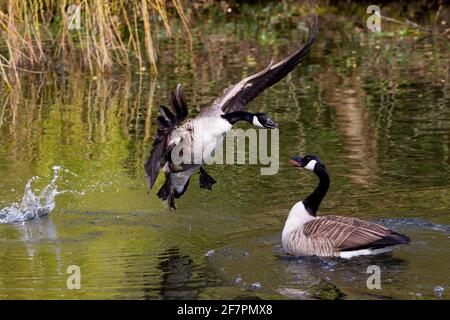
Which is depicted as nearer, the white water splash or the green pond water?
the green pond water

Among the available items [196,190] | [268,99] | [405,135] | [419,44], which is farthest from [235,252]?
[419,44]

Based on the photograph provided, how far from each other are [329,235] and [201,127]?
1.99 metres

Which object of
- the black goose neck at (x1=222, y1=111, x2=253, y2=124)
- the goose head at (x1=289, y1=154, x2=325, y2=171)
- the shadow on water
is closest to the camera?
the shadow on water

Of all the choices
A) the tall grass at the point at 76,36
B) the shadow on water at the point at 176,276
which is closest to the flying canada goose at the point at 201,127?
the shadow on water at the point at 176,276

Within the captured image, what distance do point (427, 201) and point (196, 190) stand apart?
2.50 m

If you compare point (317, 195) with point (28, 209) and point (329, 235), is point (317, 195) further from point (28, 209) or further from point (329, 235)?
point (28, 209)

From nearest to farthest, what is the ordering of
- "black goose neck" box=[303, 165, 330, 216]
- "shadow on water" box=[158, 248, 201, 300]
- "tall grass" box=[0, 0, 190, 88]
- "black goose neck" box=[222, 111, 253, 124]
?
"shadow on water" box=[158, 248, 201, 300] < "black goose neck" box=[303, 165, 330, 216] < "black goose neck" box=[222, 111, 253, 124] < "tall grass" box=[0, 0, 190, 88]

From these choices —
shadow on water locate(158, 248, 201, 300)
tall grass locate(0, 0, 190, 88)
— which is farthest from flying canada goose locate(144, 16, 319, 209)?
tall grass locate(0, 0, 190, 88)

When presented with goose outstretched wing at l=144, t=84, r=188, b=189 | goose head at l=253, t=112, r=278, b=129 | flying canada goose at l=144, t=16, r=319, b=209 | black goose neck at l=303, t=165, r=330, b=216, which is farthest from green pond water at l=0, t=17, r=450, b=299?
goose head at l=253, t=112, r=278, b=129

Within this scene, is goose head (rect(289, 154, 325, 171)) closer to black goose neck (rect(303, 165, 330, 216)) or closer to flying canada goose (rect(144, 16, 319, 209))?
black goose neck (rect(303, 165, 330, 216))

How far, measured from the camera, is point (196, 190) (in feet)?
37.8

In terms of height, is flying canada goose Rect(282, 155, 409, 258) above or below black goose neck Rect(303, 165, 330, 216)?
below

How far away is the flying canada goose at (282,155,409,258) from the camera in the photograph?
8.72 m

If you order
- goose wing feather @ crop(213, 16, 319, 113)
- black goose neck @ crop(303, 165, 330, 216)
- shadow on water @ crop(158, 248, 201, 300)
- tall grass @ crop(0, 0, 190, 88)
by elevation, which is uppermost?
tall grass @ crop(0, 0, 190, 88)
